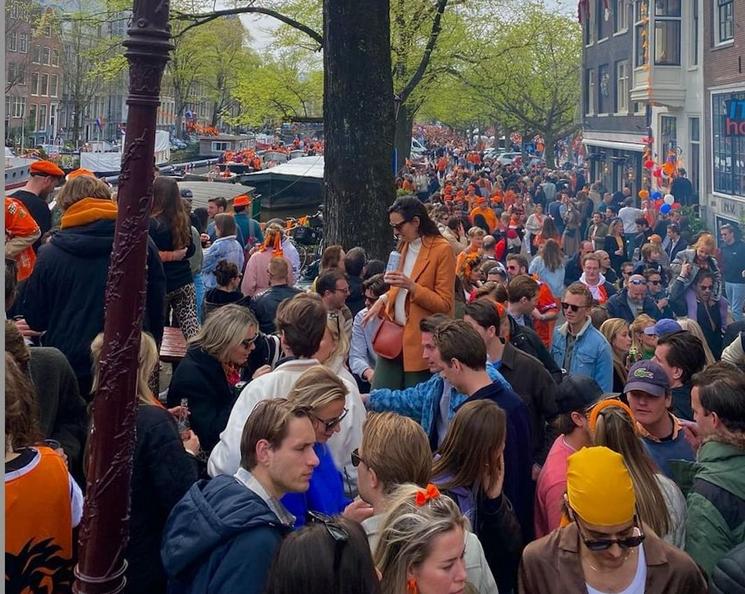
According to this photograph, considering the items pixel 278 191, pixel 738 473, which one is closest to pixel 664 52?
pixel 278 191

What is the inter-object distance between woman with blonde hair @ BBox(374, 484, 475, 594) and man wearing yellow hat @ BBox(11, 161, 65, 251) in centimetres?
554

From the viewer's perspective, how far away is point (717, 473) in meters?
3.48

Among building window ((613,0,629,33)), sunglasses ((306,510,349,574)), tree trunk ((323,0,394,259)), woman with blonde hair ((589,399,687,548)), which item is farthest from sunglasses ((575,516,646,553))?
building window ((613,0,629,33))

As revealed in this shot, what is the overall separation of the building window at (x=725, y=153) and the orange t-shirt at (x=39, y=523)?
22435 mm

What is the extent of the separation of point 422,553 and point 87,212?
317 centimetres

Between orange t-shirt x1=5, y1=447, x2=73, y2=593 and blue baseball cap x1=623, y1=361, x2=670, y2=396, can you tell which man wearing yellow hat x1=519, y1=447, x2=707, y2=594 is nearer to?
blue baseball cap x1=623, y1=361, x2=670, y2=396

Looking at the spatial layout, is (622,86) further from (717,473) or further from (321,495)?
(321,495)

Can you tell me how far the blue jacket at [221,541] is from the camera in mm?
2775

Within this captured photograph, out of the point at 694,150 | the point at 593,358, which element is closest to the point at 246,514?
the point at 593,358

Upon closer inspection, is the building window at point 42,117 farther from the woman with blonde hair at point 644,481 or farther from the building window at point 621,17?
the woman with blonde hair at point 644,481

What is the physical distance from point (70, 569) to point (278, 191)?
883 inches

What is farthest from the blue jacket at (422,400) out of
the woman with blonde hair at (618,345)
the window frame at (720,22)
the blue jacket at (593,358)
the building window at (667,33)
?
the building window at (667,33)

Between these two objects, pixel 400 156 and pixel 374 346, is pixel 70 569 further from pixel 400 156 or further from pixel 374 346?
pixel 400 156

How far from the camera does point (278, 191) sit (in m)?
25.2
